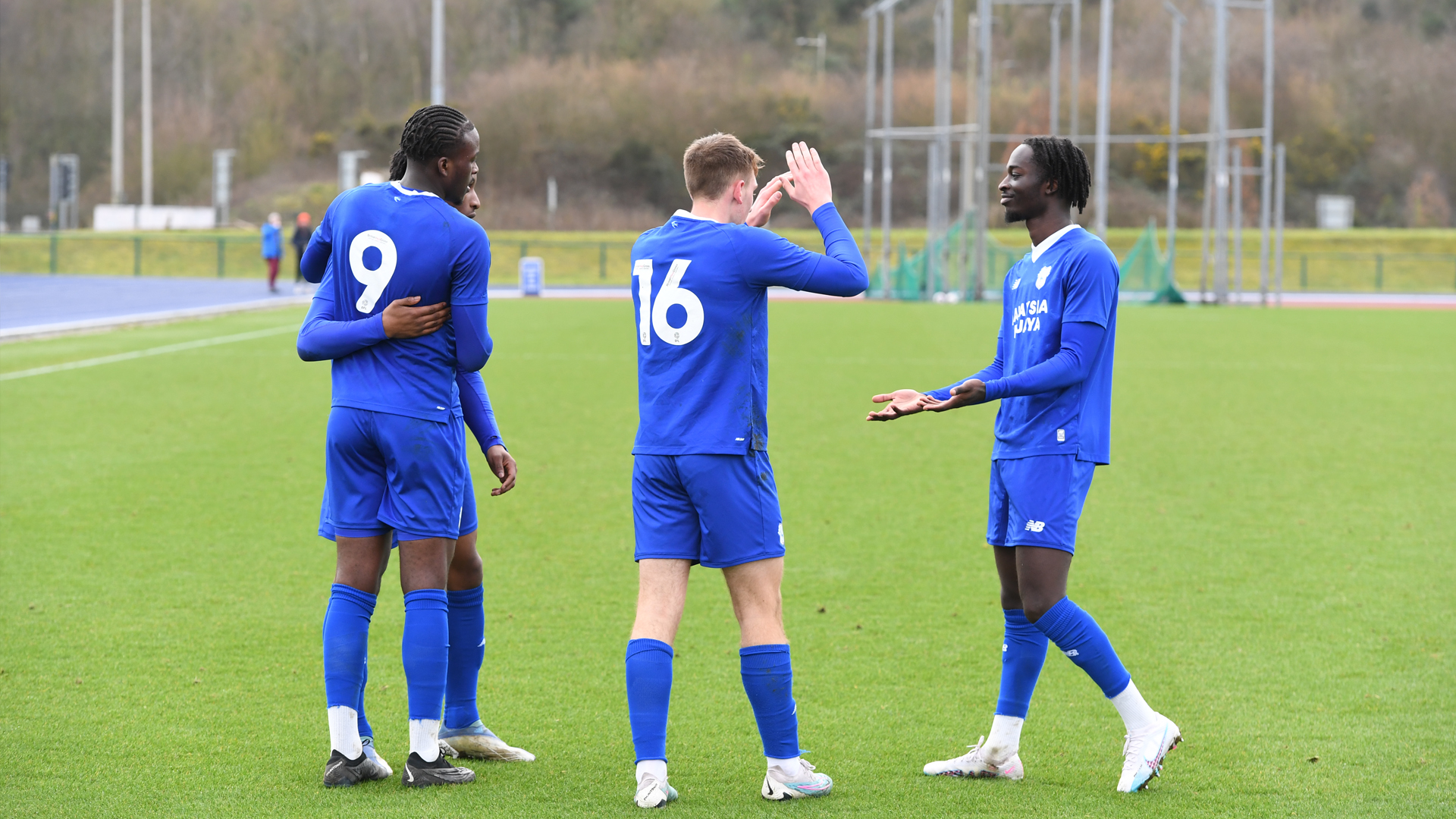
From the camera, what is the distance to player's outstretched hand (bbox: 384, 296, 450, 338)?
398 centimetres

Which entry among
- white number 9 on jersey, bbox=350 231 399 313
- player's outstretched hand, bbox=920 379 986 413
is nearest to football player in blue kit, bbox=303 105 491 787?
white number 9 on jersey, bbox=350 231 399 313

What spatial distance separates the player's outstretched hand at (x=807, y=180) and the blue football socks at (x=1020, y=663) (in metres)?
1.40

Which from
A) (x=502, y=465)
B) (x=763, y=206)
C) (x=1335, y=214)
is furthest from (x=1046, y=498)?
(x=1335, y=214)

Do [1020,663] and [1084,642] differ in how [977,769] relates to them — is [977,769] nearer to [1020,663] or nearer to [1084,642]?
[1020,663]

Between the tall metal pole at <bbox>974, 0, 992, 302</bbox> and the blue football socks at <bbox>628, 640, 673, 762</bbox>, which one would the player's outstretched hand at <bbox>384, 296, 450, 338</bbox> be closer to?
the blue football socks at <bbox>628, 640, 673, 762</bbox>

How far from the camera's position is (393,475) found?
13.3ft

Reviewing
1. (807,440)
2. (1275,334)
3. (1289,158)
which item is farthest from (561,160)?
(807,440)

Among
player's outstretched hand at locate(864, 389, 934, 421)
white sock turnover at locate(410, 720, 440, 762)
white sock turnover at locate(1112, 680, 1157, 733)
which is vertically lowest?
white sock turnover at locate(410, 720, 440, 762)

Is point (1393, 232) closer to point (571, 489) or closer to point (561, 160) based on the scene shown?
point (561, 160)

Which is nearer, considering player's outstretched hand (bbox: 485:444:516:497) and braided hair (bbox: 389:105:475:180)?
braided hair (bbox: 389:105:475:180)

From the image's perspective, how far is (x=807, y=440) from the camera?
39.4 feet

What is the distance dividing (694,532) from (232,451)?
26.3 feet

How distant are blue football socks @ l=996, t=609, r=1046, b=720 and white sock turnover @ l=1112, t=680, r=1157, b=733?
0.26 m

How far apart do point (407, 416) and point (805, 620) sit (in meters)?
2.78
